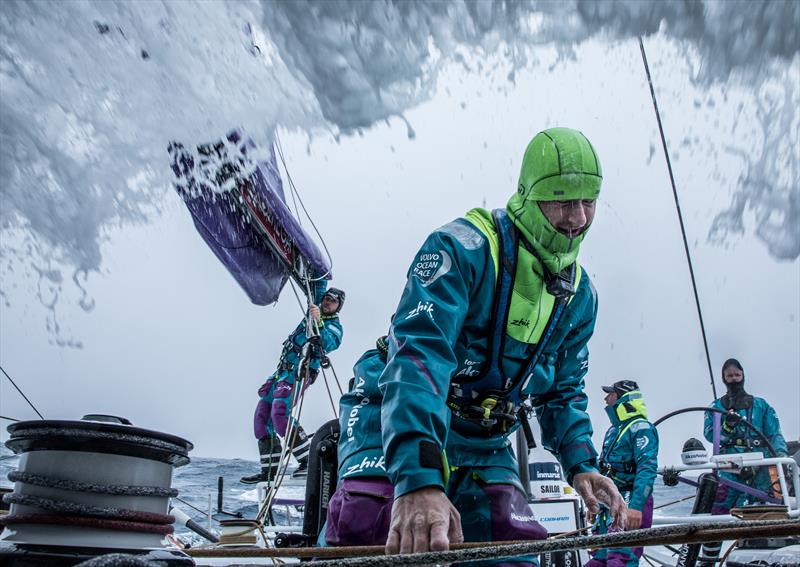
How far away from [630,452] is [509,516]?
13.4 feet

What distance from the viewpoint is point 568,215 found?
2145 mm

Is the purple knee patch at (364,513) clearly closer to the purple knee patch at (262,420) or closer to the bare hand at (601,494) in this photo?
the bare hand at (601,494)

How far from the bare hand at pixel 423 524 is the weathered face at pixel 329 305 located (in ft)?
19.0

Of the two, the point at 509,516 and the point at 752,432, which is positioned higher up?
the point at 752,432

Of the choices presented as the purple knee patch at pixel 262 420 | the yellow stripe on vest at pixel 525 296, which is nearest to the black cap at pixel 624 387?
the purple knee patch at pixel 262 420

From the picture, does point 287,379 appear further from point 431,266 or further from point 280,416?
point 431,266

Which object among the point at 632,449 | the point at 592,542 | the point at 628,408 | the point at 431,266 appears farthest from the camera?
the point at 628,408

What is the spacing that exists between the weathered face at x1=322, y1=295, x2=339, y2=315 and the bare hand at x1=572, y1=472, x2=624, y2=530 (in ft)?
16.7

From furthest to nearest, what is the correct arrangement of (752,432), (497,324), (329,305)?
(329,305) → (752,432) → (497,324)

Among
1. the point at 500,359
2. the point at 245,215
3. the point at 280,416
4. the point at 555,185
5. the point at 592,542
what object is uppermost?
the point at 245,215

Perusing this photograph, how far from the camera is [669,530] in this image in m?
1.44

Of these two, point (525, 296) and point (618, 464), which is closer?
point (525, 296)

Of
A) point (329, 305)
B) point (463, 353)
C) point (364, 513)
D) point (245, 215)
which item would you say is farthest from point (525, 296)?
point (329, 305)

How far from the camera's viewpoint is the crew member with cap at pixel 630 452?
18.0 feet
